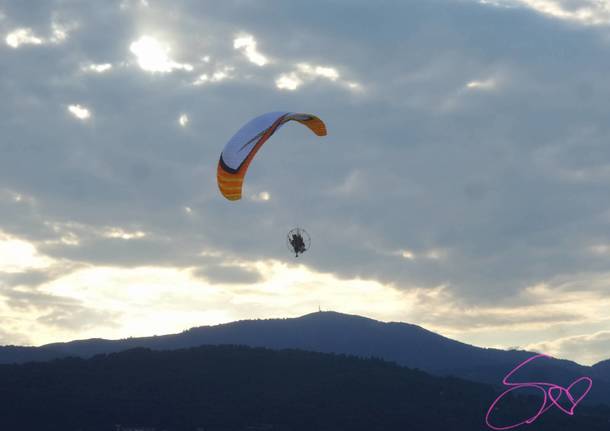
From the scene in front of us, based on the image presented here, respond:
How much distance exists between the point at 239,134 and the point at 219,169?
2.86 m

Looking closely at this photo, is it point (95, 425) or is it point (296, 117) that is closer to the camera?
point (296, 117)

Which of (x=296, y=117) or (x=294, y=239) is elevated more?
(x=296, y=117)

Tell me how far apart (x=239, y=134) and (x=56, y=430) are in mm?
150606

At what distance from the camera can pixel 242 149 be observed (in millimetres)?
61656

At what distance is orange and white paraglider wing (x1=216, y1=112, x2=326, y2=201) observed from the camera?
6169 cm

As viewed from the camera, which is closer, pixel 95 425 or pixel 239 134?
pixel 239 134

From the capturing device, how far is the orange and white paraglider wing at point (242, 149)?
202ft

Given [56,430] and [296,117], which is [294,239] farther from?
[56,430]

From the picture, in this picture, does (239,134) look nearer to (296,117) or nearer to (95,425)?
(296,117)

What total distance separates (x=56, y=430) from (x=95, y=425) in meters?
8.81

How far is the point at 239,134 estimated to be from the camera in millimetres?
61906

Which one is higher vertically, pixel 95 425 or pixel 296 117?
pixel 296 117

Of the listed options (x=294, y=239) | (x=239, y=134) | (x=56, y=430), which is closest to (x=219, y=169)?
(x=239, y=134)

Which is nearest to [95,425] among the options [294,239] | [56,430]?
[56,430]
